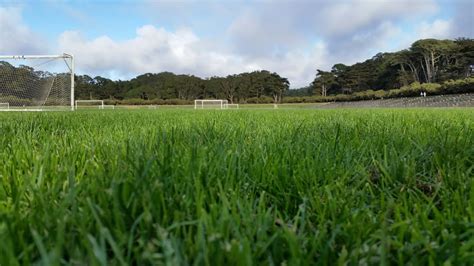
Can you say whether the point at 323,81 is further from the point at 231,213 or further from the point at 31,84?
the point at 231,213

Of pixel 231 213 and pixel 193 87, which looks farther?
pixel 193 87

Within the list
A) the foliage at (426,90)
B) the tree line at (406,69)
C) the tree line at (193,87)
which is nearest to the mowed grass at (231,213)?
the foliage at (426,90)

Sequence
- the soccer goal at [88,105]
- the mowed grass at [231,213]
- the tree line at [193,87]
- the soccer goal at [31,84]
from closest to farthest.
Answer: the mowed grass at [231,213], the soccer goal at [31,84], the soccer goal at [88,105], the tree line at [193,87]

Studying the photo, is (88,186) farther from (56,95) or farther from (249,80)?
(249,80)

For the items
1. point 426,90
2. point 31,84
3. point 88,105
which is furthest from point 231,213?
point 88,105

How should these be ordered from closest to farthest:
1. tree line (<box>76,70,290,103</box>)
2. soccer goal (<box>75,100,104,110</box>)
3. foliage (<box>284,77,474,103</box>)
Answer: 1. soccer goal (<box>75,100,104,110</box>)
2. foliage (<box>284,77,474,103</box>)
3. tree line (<box>76,70,290,103</box>)

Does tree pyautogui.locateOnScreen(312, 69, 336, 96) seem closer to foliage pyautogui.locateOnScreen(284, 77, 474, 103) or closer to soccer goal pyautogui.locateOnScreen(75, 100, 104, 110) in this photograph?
foliage pyautogui.locateOnScreen(284, 77, 474, 103)

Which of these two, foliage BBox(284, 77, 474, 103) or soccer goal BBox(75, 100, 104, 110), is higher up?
foliage BBox(284, 77, 474, 103)

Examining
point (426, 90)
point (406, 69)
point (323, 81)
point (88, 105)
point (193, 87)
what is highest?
point (406, 69)

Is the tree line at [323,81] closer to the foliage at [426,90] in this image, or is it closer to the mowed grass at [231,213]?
the foliage at [426,90]

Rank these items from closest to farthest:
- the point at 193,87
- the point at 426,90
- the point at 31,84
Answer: the point at 31,84, the point at 426,90, the point at 193,87

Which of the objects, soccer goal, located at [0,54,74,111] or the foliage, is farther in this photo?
the foliage

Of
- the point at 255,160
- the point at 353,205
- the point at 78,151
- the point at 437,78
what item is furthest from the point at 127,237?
the point at 437,78

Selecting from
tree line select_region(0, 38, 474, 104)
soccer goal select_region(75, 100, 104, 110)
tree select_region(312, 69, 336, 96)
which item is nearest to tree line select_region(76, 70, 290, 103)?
tree line select_region(0, 38, 474, 104)
